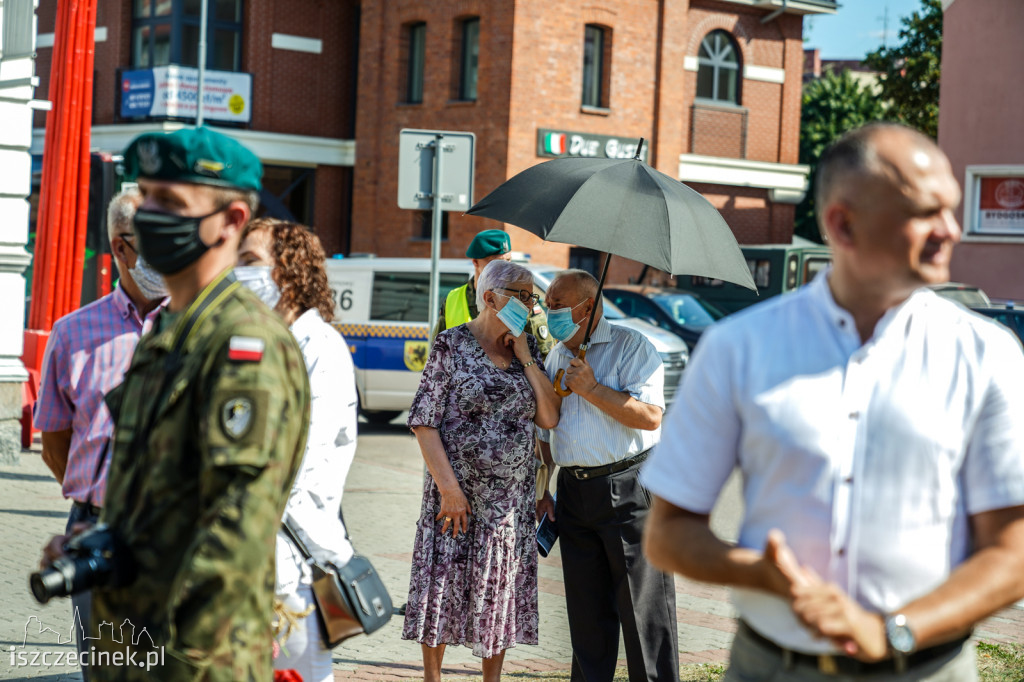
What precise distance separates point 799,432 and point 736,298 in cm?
2100

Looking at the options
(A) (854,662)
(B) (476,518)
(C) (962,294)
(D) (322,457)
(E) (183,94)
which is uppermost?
(E) (183,94)

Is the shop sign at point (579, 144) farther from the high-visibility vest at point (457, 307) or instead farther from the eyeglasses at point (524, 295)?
the eyeglasses at point (524, 295)

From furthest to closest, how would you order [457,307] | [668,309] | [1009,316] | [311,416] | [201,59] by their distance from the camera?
1. [201,59]
2. [668,309]
3. [1009,316]
4. [457,307]
5. [311,416]

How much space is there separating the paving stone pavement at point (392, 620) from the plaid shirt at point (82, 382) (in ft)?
5.94

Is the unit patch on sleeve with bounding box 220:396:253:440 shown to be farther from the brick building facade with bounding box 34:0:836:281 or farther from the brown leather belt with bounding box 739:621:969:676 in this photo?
the brick building facade with bounding box 34:0:836:281

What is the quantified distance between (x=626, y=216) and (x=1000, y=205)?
21186 millimetres

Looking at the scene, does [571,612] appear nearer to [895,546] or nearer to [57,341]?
[57,341]

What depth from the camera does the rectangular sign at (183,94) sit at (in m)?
26.6

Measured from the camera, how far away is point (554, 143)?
25.6m

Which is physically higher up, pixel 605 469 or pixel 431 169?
pixel 431 169

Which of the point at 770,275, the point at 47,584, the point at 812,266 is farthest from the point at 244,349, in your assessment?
the point at 812,266

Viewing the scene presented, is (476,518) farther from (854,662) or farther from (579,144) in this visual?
(579,144)

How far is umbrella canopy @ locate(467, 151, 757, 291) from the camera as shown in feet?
16.4

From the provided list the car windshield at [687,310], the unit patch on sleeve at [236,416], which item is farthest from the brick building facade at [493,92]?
the unit patch on sleeve at [236,416]
